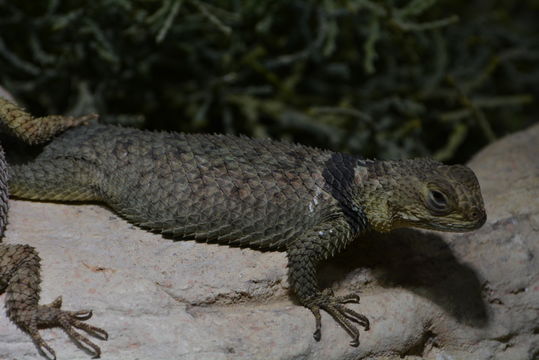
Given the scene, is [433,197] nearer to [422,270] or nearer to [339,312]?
[422,270]

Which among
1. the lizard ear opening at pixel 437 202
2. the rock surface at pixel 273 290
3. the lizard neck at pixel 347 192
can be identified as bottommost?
the rock surface at pixel 273 290

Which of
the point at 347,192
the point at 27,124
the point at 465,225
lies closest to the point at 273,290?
the point at 347,192

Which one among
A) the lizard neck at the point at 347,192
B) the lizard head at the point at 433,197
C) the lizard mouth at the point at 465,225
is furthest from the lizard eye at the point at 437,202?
the lizard neck at the point at 347,192

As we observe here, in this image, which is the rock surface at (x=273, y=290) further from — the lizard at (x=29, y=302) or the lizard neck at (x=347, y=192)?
Result: the lizard neck at (x=347, y=192)

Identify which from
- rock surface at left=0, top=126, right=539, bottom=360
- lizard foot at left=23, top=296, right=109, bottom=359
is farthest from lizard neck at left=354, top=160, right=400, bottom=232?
lizard foot at left=23, top=296, right=109, bottom=359

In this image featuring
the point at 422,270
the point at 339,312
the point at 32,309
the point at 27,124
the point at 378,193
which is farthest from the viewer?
the point at 27,124

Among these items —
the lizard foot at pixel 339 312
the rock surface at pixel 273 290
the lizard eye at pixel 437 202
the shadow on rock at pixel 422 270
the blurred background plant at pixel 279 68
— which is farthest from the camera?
the blurred background plant at pixel 279 68
